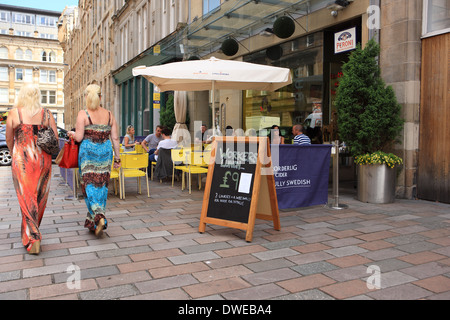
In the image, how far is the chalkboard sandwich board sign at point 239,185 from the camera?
16.0 feet

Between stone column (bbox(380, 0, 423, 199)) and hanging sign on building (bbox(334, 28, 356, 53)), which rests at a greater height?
hanging sign on building (bbox(334, 28, 356, 53))

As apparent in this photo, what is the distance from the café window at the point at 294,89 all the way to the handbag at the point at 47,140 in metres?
7.04

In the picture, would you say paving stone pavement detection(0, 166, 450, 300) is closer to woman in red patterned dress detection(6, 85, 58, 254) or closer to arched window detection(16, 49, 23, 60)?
woman in red patterned dress detection(6, 85, 58, 254)

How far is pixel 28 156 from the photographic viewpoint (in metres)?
4.40

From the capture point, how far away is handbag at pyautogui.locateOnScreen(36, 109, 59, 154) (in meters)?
4.45

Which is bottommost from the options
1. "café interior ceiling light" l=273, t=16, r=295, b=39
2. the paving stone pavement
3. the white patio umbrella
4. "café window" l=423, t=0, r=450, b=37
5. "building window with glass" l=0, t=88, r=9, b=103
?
the paving stone pavement

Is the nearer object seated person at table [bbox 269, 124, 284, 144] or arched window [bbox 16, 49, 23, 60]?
seated person at table [bbox 269, 124, 284, 144]

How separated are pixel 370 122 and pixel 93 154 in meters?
4.68

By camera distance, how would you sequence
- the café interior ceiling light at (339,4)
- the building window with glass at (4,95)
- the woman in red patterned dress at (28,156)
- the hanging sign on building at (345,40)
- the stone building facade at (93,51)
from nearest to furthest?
the woman in red patterned dress at (28,156) < the café interior ceiling light at (339,4) < the hanging sign on building at (345,40) < the stone building facade at (93,51) < the building window with glass at (4,95)

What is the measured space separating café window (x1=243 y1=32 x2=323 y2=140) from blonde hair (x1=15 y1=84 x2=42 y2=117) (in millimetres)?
7110

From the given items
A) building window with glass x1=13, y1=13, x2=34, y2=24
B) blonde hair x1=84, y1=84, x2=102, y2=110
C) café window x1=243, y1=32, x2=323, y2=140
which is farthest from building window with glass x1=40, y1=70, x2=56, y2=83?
blonde hair x1=84, y1=84, x2=102, y2=110

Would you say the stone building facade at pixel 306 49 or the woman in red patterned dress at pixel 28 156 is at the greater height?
the stone building facade at pixel 306 49

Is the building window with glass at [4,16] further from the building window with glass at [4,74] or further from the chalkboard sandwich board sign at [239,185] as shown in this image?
the chalkboard sandwich board sign at [239,185]

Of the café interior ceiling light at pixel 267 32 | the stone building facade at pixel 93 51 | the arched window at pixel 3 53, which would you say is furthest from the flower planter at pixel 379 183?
the arched window at pixel 3 53
